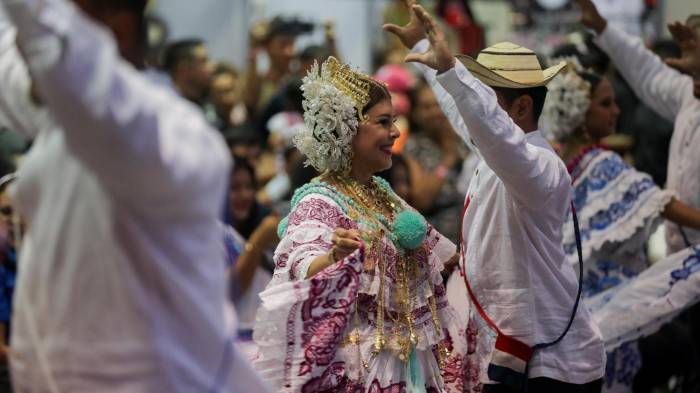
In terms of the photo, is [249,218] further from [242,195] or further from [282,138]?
[282,138]

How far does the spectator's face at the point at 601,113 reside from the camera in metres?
5.96

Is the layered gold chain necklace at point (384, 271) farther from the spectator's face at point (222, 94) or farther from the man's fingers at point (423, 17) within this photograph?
the spectator's face at point (222, 94)

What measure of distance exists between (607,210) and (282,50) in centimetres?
486

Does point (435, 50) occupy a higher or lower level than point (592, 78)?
higher

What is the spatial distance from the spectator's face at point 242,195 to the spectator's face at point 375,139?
2174 millimetres

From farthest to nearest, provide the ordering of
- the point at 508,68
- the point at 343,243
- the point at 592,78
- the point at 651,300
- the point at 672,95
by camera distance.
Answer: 1. the point at 672,95
2. the point at 592,78
3. the point at 651,300
4. the point at 508,68
5. the point at 343,243

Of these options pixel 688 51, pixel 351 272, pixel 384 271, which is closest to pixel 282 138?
pixel 688 51

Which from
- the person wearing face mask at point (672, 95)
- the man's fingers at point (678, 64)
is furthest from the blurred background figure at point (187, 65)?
the man's fingers at point (678, 64)

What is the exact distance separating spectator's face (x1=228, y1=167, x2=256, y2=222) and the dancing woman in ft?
6.86

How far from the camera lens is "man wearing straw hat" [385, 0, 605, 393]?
445 centimetres

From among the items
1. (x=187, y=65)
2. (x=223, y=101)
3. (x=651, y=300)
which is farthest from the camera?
(x=223, y=101)

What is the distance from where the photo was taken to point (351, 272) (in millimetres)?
4023

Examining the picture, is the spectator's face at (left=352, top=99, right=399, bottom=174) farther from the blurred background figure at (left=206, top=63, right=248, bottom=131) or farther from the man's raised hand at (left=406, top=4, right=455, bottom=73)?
the blurred background figure at (left=206, top=63, right=248, bottom=131)

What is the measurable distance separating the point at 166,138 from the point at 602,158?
11.8ft
